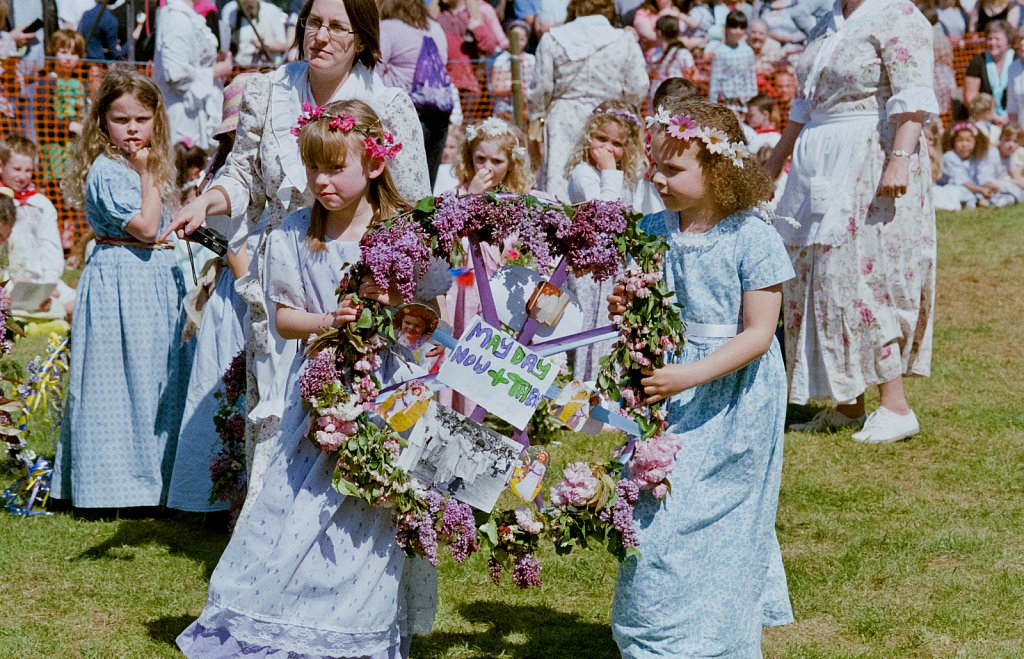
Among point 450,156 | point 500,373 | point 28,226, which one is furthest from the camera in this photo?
point 450,156

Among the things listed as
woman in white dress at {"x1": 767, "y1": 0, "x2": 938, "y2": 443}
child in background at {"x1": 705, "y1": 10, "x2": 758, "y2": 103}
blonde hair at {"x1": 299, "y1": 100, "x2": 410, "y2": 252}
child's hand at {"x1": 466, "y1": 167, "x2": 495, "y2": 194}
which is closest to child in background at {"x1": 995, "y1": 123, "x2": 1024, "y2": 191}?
Result: child in background at {"x1": 705, "y1": 10, "x2": 758, "y2": 103}

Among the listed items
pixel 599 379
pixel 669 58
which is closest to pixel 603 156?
pixel 599 379

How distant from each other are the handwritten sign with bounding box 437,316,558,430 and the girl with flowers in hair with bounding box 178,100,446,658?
29 cm

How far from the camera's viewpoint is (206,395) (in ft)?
20.2

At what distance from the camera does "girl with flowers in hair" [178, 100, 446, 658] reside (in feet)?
12.8

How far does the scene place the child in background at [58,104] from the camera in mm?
12297

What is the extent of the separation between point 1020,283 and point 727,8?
6278 mm

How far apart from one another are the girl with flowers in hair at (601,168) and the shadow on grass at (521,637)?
2.86 metres

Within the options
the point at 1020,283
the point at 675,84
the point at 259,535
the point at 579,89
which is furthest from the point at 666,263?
the point at 1020,283

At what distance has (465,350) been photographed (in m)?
3.76

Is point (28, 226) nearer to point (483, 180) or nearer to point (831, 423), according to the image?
point (483, 180)

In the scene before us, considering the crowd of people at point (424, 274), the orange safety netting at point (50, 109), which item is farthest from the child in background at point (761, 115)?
the orange safety netting at point (50, 109)

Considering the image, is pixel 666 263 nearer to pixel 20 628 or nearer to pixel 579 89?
pixel 20 628

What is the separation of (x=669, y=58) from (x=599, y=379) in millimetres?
9717
